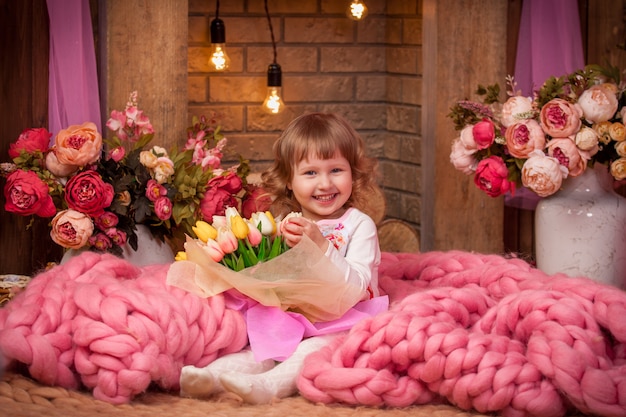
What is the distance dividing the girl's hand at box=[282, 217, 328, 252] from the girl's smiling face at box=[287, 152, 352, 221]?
8.7 inches

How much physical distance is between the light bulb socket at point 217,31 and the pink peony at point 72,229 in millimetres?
1130

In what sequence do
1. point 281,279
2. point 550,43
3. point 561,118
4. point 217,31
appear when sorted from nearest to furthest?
point 281,279, point 561,118, point 550,43, point 217,31

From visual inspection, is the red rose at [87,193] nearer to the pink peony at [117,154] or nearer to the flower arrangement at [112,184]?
the flower arrangement at [112,184]

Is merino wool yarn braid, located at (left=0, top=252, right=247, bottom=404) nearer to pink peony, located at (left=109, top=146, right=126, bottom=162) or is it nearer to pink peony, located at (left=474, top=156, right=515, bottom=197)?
pink peony, located at (left=109, top=146, right=126, bottom=162)

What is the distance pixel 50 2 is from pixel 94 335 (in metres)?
1.24

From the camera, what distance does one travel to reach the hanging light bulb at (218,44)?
343 centimetres

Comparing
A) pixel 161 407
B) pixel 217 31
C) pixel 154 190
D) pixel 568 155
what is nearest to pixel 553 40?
pixel 568 155

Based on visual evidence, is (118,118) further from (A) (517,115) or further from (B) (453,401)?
(B) (453,401)

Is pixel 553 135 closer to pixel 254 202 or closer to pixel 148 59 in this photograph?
pixel 254 202

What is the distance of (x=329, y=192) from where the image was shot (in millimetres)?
2373

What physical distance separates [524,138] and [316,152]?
1.98ft

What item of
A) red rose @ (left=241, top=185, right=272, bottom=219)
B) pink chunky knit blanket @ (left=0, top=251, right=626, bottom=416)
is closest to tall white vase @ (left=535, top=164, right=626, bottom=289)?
pink chunky knit blanket @ (left=0, top=251, right=626, bottom=416)

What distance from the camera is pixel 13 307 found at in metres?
1.95

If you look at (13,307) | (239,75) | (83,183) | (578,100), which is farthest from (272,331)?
(239,75)
